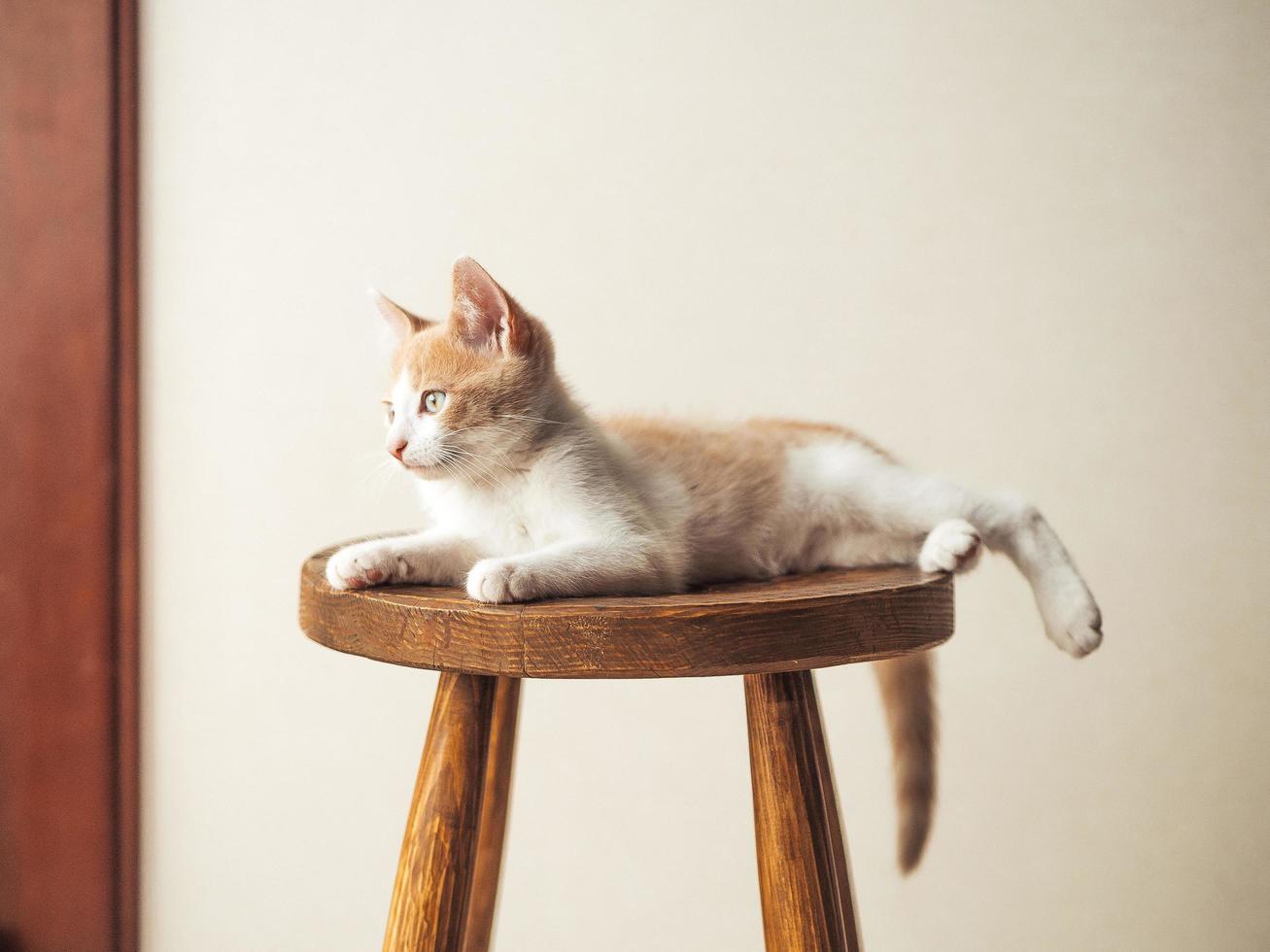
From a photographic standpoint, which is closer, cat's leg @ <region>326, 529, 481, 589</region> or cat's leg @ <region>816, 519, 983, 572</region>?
cat's leg @ <region>326, 529, 481, 589</region>

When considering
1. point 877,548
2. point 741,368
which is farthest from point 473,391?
point 741,368

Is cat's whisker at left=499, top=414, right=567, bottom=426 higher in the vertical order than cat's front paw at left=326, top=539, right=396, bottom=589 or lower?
higher

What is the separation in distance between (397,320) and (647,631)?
451 mm

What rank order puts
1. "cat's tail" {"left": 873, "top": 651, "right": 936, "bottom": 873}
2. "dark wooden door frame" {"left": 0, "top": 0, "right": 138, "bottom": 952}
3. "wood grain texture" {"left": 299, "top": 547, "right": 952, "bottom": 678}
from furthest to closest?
"dark wooden door frame" {"left": 0, "top": 0, "right": 138, "bottom": 952} < "cat's tail" {"left": 873, "top": 651, "right": 936, "bottom": 873} < "wood grain texture" {"left": 299, "top": 547, "right": 952, "bottom": 678}

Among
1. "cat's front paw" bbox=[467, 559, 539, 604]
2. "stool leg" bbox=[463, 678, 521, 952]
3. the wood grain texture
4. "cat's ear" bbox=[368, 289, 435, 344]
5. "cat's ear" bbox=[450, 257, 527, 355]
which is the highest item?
"cat's ear" bbox=[368, 289, 435, 344]

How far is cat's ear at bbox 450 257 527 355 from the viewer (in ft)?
2.69

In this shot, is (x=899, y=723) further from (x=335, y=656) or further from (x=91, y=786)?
(x=91, y=786)

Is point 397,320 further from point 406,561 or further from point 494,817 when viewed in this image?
point 494,817

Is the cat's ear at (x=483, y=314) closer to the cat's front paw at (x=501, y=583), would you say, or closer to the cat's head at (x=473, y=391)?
the cat's head at (x=473, y=391)

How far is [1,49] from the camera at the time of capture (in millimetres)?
1467

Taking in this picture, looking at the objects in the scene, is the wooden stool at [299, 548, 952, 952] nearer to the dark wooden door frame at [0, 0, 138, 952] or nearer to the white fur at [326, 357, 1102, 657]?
the white fur at [326, 357, 1102, 657]

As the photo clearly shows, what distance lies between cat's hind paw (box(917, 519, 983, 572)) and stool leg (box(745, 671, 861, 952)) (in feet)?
0.53

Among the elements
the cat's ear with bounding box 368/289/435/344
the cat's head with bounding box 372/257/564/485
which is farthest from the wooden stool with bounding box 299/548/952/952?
the cat's ear with bounding box 368/289/435/344

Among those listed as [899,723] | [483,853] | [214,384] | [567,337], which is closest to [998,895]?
[899,723]
